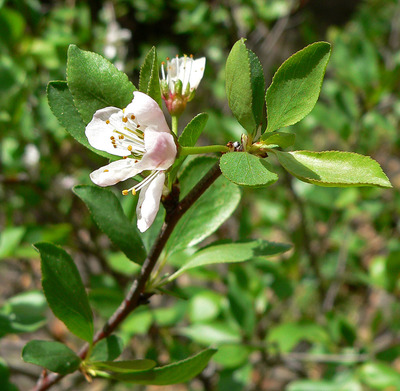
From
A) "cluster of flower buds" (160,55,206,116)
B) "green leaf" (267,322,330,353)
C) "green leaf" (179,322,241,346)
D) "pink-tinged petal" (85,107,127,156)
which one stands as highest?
"cluster of flower buds" (160,55,206,116)

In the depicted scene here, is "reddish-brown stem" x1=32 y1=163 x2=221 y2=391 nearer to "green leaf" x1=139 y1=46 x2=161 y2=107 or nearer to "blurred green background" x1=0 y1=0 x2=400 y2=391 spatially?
"green leaf" x1=139 y1=46 x2=161 y2=107

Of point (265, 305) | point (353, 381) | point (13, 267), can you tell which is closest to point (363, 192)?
point (265, 305)

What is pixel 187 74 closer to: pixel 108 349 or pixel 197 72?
pixel 197 72

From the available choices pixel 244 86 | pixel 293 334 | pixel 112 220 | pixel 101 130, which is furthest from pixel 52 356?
pixel 293 334

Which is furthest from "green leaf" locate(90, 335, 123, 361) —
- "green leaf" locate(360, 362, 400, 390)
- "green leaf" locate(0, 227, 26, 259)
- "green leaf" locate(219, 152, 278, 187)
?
"green leaf" locate(360, 362, 400, 390)

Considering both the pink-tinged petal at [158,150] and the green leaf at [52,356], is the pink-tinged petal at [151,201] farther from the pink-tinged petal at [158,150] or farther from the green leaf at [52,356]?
the green leaf at [52,356]
